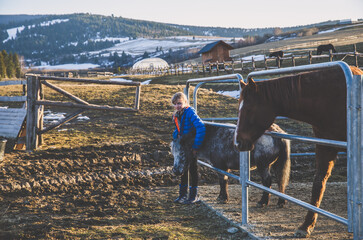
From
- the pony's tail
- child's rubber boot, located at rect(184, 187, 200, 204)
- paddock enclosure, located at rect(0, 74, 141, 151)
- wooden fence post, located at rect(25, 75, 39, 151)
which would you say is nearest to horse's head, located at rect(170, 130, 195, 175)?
child's rubber boot, located at rect(184, 187, 200, 204)

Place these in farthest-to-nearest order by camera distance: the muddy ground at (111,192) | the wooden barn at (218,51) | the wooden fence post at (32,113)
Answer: the wooden barn at (218,51) < the wooden fence post at (32,113) < the muddy ground at (111,192)

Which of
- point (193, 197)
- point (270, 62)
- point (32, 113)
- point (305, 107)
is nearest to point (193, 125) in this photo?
point (193, 197)

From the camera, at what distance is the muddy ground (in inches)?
156

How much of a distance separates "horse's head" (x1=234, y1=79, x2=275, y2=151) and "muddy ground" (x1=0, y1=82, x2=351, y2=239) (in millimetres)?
1143

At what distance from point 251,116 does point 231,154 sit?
1552 mm

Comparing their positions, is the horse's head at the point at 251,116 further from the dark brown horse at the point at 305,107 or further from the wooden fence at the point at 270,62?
the wooden fence at the point at 270,62

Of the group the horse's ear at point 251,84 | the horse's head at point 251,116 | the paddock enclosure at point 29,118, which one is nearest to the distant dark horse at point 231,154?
the horse's head at point 251,116

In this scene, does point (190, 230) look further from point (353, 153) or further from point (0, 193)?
point (0, 193)

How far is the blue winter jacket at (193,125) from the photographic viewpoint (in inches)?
189

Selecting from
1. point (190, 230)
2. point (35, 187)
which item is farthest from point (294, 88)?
point (35, 187)

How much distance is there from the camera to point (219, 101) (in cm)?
1392

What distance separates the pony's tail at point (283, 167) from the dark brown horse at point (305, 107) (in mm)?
1081

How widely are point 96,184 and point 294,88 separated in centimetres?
419

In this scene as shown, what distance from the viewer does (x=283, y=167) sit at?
456 cm
